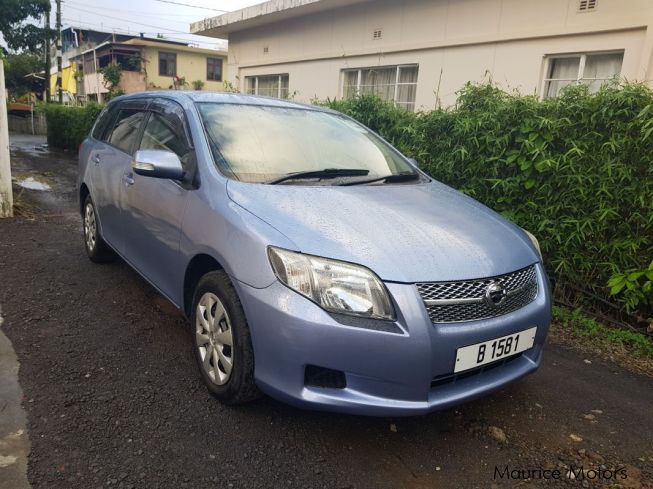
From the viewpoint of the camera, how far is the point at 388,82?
31.7 feet

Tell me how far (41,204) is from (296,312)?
278 inches

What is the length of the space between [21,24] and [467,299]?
28.6 meters

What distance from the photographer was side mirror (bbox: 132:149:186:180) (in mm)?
2795

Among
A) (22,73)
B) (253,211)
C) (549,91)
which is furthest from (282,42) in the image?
(22,73)

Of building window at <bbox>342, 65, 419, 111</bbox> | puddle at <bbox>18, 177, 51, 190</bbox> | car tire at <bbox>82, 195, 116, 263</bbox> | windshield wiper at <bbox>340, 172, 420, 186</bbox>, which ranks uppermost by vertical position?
building window at <bbox>342, 65, 419, 111</bbox>

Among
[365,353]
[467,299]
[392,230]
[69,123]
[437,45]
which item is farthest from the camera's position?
[69,123]

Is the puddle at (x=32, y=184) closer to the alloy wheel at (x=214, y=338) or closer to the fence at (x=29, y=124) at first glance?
the alloy wheel at (x=214, y=338)

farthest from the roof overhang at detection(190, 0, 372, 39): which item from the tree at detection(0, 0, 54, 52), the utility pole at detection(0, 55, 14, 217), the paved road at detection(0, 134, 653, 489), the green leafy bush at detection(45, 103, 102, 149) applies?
the tree at detection(0, 0, 54, 52)

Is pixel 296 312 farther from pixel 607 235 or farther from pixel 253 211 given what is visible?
pixel 607 235

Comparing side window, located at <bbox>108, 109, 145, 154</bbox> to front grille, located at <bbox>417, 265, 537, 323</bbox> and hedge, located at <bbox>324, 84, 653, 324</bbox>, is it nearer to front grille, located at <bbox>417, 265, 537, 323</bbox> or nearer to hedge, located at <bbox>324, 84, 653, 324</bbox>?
front grille, located at <bbox>417, 265, 537, 323</bbox>

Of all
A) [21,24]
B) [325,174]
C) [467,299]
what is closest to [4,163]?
[325,174]

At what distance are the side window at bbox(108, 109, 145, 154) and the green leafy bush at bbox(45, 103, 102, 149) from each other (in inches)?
509

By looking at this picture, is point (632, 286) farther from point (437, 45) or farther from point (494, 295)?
point (437, 45)

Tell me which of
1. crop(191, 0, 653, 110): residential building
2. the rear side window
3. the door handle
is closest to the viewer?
the door handle
